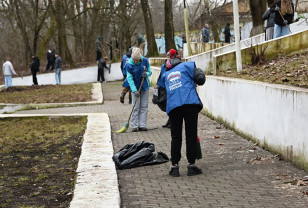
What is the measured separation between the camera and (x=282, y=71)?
11039mm

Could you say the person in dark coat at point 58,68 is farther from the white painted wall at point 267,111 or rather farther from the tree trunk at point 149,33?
the white painted wall at point 267,111

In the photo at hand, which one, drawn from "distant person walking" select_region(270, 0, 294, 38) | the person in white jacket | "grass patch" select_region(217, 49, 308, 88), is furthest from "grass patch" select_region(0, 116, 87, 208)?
the person in white jacket

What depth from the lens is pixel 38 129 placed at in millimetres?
12742

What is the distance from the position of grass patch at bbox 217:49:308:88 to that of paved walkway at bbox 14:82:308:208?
50.3 inches

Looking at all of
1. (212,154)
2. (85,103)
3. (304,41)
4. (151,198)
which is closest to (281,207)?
(151,198)

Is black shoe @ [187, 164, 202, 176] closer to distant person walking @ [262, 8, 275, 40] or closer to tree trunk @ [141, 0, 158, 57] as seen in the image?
distant person walking @ [262, 8, 275, 40]

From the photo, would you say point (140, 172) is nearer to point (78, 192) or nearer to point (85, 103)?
point (78, 192)

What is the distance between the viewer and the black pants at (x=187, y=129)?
23.7ft

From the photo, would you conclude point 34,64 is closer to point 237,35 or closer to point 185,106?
point 237,35

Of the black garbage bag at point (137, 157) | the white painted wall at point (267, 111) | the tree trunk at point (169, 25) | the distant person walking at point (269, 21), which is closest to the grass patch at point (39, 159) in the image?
the black garbage bag at point (137, 157)

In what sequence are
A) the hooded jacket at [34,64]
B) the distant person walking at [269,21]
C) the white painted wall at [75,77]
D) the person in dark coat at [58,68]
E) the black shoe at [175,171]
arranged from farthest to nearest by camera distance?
the white painted wall at [75,77] < the hooded jacket at [34,64] < the person in dark coat at [58,68] < the distant person walking at [269,21] < the black shoe at [175,171]

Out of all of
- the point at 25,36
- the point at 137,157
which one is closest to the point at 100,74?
the point at 25,36

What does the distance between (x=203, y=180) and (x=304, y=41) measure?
8335 mm

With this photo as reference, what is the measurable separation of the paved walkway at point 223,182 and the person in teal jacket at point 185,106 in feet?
0.85
